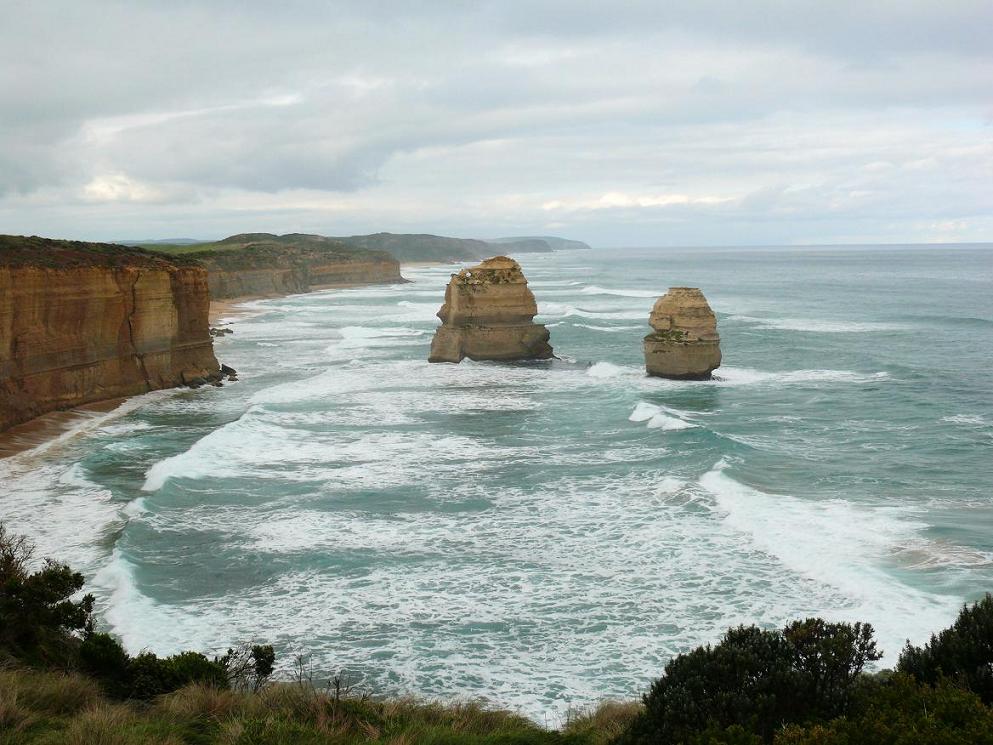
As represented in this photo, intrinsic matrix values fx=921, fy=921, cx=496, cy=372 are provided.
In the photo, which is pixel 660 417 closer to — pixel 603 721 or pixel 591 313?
pixel 603 721

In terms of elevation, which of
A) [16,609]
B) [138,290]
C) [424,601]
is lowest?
[424,601]

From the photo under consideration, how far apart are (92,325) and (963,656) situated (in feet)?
96.3

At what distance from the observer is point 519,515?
62.4ft

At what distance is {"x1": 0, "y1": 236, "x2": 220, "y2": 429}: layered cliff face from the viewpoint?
28.2 meters

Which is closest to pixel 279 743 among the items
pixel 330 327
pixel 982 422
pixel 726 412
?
pixel 726 412

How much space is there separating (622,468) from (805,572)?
7480mm

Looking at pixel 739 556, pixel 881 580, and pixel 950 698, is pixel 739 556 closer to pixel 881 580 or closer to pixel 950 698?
pixel 881 580

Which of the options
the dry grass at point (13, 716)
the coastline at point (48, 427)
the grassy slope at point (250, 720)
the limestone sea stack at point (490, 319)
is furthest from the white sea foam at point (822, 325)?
the dry grass at point (13, 716)

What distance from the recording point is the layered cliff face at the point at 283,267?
303 feet

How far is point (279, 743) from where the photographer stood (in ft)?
28.2

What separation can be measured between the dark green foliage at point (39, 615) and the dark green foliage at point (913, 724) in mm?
8842

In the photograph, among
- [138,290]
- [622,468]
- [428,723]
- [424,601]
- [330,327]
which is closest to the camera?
[428,723]

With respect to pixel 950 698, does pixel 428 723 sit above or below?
below

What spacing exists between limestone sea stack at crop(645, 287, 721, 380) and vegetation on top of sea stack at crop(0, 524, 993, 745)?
25.4m
